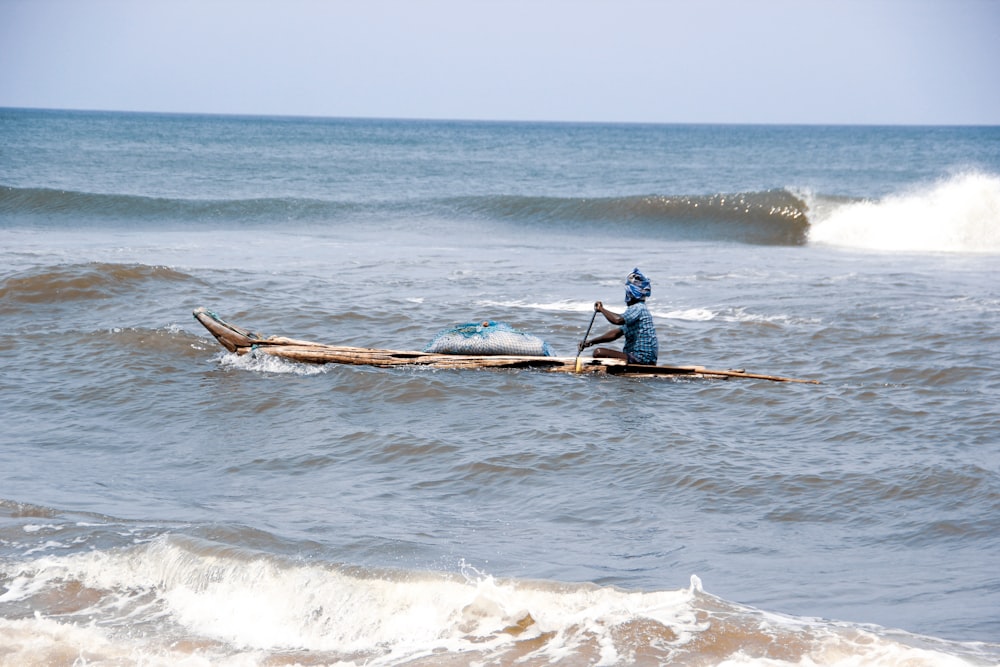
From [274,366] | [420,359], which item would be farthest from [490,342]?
[274,366]

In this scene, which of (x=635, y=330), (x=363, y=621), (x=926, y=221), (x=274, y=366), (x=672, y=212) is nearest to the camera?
(x=363, y=621)

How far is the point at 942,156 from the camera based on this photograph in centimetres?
5803

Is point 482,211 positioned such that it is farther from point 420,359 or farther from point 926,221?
point 420,359

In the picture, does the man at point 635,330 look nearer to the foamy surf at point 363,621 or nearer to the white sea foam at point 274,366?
the white sea foam at point 274,366

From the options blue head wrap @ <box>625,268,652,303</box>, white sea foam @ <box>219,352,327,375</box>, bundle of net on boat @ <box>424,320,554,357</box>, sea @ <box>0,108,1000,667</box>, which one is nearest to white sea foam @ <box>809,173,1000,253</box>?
sea @ <box>0,108,1000,667</box>

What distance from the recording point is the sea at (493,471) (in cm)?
508

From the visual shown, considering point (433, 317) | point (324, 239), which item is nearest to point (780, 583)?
point (433, 317)

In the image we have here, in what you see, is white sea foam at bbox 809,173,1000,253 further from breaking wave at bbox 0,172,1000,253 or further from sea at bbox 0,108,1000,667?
sea at bbox 0,108,1000,667

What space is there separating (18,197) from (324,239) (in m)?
10.5

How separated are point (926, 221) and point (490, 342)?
16503 mm

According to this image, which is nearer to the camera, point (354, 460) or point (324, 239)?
point (354, 460)

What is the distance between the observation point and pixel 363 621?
5246 millimetres

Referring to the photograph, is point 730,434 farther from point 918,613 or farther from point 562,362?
point 918,613

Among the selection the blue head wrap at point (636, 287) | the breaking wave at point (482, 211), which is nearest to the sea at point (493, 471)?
the blue head wrap at point (636, 287)
